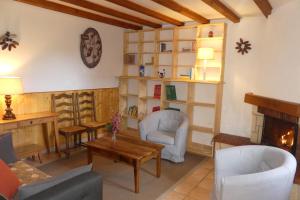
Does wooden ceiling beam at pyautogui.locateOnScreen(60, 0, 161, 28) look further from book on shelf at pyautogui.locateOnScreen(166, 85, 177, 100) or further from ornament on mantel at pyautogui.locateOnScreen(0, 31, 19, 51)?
book on shelf at pyautogui.locateOnScreen(166, 85, 177, 100)

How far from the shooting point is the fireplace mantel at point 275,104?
283 centimetres

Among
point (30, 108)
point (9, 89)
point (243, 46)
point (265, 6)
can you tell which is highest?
point (265, 6)

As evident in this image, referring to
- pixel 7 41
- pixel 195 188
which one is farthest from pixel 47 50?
pixel 195 188

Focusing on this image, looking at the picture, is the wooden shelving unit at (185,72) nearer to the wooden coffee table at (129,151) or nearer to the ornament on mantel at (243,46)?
the ornament on mantel at (243,46)

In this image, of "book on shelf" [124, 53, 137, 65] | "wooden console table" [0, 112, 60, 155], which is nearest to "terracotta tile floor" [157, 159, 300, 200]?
"wooden console table" [0, 112, 60, 155]

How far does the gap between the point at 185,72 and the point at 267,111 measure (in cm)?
176

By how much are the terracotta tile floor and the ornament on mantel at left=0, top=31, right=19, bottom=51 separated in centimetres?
308

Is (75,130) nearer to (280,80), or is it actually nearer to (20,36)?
(20,36)

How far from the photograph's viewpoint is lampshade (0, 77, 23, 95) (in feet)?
10.8

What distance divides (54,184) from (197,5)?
A: 10.1ft

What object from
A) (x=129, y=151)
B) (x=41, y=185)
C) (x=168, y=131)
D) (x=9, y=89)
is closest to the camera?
(x=41, y=185)

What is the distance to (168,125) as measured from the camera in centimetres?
435

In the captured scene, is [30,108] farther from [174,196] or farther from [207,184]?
[207,184]

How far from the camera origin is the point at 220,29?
170 inches
